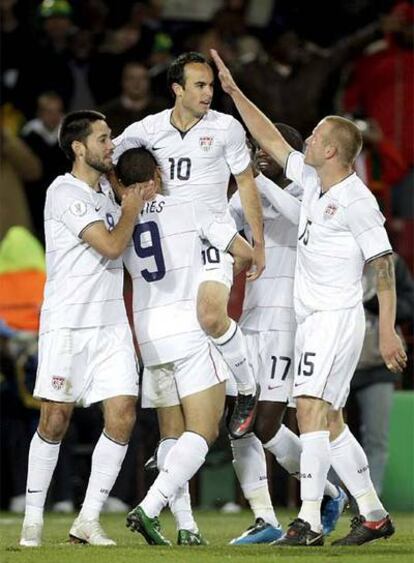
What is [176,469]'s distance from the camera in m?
9.47

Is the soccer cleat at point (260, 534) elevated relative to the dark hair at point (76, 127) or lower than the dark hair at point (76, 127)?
lower

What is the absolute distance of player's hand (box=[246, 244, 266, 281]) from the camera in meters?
9.95

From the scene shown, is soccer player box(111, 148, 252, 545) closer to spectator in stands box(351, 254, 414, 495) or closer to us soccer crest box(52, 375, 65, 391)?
us soccer crest box(52, 375, 65, 391)

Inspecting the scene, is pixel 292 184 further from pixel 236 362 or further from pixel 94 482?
pixel 94 482

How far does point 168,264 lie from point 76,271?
527mm

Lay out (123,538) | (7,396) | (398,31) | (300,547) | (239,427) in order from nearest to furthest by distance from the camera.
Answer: (300,547) → (239,427) → (123,538) → (7,396) → (398,31)

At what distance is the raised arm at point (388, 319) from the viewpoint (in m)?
9.06

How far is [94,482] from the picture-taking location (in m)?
9.73

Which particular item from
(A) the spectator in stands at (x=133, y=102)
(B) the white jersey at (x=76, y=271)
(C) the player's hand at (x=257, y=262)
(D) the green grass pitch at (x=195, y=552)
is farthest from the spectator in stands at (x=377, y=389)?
(B) the white jersey at (x=76, y=271)

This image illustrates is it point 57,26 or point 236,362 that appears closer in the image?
point 236,362

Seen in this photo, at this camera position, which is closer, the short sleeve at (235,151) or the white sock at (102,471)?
the white sock at (102,471)

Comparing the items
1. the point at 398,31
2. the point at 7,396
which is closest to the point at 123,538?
the point at 7,396

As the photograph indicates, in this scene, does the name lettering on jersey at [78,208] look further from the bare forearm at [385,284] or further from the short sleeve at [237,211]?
the bare forearm at [385,284]

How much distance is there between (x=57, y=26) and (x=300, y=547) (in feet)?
29.6
